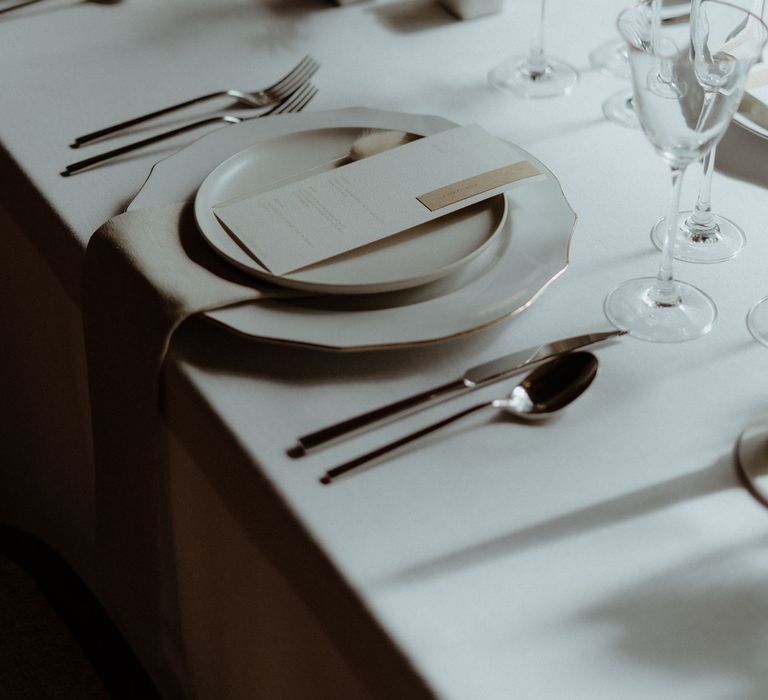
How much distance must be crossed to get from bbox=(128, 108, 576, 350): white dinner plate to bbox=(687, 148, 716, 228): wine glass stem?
0.11 metres

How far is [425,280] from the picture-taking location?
656 millimetres

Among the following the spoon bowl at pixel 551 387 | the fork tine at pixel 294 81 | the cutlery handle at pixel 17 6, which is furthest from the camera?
the cutlery handle at pixel 17 6

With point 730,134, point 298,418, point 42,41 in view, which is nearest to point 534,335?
point 298,418

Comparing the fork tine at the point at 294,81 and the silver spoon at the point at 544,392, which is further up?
the fork tine at the point at 294,81

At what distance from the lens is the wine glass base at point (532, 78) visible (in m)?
0.96

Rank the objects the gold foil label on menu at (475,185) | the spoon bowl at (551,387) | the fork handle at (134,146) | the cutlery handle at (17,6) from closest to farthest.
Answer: the spoon bowl at (551,387), the gold foil label on menu at (475,185), the fork handle at (134,146), the cutlery handle at (17,6)

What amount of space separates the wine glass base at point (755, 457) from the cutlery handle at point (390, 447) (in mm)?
145

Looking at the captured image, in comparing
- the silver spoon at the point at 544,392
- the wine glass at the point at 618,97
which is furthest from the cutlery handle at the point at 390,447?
the wine glass at the point at 618,97

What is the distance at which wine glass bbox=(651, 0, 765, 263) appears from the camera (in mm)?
742

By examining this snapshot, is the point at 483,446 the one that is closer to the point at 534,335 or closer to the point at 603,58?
the point at 534,335

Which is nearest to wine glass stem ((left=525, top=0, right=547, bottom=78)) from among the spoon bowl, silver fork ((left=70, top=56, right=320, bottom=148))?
silver fork ((left=70, top=56, right=320, bottom=148))

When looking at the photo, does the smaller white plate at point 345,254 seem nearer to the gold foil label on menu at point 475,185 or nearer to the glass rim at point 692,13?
the gold foil label on menu at point 475,185

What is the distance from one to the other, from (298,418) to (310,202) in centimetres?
19

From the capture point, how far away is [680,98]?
591mm
